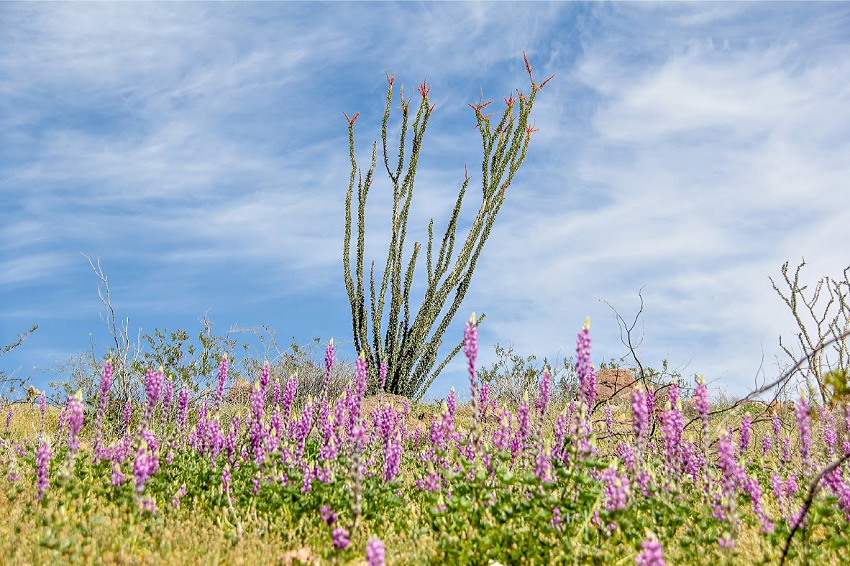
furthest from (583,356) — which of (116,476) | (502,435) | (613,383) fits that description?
(613,383)

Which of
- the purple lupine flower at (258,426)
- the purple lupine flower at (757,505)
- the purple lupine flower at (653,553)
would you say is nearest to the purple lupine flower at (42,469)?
the purple lupine flower at (258,426)

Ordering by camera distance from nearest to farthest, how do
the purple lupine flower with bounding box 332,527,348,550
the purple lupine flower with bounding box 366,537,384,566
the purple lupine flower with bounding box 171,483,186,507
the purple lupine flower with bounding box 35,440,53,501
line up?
the purple lupine flower with bounding box 366,537,384,566 < the purple lupine flower with bounding box 332,527,348,550 < the purple lupine flower with bounding box 35,440,53,501 < the purple lupine flower with bounding box 171,483,186,507

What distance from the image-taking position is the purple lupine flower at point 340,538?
14.1ft

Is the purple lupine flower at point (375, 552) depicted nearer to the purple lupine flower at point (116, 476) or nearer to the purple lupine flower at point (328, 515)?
the purple lupine flower at point (328, 515)

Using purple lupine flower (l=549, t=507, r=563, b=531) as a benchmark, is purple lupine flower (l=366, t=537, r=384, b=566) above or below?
below

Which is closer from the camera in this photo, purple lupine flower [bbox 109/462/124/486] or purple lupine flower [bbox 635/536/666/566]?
purple lupine flower [bbox 635/536/666/566]

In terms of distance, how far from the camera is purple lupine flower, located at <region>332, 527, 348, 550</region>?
170 inches

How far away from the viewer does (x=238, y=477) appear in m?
5.86

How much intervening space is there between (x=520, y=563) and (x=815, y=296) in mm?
8847

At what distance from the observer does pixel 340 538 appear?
430 centimetres

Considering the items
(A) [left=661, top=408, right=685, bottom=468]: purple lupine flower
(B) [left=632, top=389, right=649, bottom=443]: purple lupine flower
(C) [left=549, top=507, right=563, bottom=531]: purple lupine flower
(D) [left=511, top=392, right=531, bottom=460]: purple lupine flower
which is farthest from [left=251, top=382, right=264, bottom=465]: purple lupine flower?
(A) [left=661, top=408, right=685, bottom=468]: purple lupine flower

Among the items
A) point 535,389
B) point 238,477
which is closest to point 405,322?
point 535,389

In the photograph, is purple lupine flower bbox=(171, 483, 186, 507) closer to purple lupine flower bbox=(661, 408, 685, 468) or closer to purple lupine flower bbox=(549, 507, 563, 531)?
purple lupine flower bbox=(549, 507, 563, 531)

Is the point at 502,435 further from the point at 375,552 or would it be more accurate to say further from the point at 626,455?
the point at 375,552
